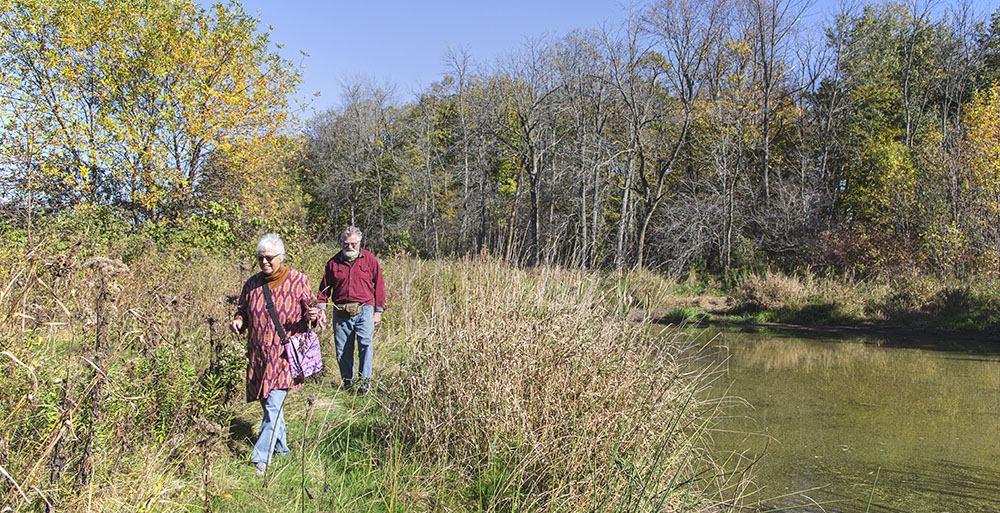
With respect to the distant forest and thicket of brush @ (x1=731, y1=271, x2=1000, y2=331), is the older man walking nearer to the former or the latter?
the distant forest

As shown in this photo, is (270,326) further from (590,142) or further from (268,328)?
(590,142)

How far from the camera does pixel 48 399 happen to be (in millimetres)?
3213

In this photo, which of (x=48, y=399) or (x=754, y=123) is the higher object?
(x=754, y=123)

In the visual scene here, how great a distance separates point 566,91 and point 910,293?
1690cm

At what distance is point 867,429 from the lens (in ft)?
26.4

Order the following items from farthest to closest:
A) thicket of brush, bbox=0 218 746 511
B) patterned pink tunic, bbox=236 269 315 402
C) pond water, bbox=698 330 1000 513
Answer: pond water, bbox=698 330 1000 513, patterned pink tunic, bbox=236 269 315 402, thicket of brush, bbox=0 218 746 511

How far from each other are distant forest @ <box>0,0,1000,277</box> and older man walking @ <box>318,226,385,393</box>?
1.36m

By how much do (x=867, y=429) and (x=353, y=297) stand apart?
631cm

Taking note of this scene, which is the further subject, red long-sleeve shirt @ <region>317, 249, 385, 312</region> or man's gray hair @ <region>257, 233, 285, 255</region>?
red long-sleeve shirt @ <region>317, 249, 385, 312</region>

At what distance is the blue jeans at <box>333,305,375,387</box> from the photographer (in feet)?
20.5

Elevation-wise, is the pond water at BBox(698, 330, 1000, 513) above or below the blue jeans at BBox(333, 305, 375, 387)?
below

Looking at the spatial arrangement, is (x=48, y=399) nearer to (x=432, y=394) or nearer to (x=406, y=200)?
→ (x=432, y=394)

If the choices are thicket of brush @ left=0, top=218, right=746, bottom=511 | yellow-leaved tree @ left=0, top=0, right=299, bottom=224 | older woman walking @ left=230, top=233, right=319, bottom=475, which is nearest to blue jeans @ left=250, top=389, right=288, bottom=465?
older woman walking @ left=230, top=233, right=319, bottom=475

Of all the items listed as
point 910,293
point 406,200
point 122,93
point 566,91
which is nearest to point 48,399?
point 122,93
